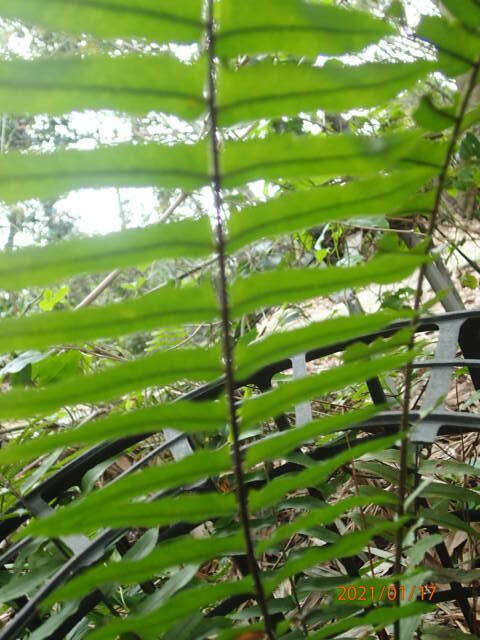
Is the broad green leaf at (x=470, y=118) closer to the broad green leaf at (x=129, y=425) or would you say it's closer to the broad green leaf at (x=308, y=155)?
the broad green leaf at (x=308, y=155)

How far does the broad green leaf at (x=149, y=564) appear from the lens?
39 centimetres

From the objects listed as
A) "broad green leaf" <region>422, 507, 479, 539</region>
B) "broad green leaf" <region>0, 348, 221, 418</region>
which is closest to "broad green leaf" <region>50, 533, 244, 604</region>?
"broad green leaf" <region>0, 348, 221, 418</region>

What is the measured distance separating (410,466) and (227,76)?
0.66m

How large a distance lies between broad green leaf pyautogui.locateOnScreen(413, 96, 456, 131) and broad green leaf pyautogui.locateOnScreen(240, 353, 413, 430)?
0.18 metres

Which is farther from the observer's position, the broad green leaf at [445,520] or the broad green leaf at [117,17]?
the broad green leaf at [445,520]

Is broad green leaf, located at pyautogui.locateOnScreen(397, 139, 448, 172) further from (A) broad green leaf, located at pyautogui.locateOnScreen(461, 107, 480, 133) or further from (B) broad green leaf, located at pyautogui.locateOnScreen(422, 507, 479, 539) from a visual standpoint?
(B) broad green leaf, located at pyautogui.locateOnScreen(422, 507, 479, 539)

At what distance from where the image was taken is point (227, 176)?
39 cm

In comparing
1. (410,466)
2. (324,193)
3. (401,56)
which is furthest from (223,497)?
(401,56)

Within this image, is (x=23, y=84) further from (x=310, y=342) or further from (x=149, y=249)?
(x=310, y=342)

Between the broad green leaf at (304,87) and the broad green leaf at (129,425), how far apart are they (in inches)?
8.3

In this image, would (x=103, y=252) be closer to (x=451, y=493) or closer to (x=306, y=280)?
(x=306, y=280)

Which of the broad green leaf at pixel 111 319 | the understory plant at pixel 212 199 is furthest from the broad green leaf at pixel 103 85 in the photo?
the broad green leaf at pixel 111 319

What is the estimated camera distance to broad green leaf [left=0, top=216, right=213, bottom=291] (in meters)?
0.36

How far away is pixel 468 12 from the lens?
376 mm
